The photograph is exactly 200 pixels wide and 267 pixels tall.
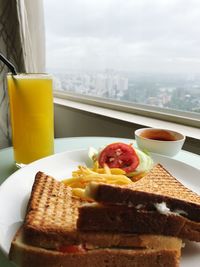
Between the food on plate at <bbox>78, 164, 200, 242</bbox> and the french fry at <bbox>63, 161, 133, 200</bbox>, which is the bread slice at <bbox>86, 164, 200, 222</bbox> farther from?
the french fry at <bbox>63, 161, 133, 200</bbox>

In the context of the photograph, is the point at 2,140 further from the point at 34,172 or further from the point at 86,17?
the point at 34,172

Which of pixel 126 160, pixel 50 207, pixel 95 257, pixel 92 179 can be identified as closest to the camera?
pixel 95 257

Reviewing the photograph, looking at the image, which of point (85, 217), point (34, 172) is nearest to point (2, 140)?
point (34, 172)

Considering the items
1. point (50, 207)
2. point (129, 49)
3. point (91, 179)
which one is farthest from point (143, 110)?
point (50, 207)

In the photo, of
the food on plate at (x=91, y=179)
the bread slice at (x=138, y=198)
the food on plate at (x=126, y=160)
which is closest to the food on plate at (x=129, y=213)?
the bread slice at (x=138, y=198)

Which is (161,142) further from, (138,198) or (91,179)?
(138,198)

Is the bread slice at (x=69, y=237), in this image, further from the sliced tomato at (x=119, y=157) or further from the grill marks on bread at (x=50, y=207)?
the sliced tomato at (x=119, y=157)

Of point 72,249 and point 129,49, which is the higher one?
point 129,49
